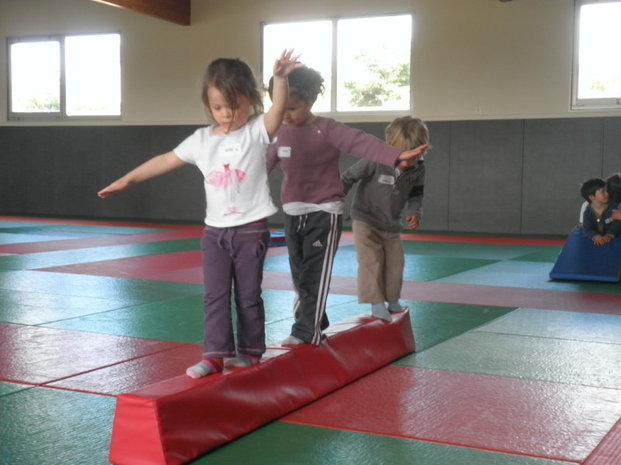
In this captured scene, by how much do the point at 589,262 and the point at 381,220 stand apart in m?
3.92

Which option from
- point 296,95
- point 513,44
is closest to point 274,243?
point 513,44

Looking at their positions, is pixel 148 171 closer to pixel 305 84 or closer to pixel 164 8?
pixel 305 84

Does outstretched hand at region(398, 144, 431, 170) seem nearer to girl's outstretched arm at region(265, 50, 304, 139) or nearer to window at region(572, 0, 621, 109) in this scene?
girl's outstretched arm at region(265, 50, 304, 139)

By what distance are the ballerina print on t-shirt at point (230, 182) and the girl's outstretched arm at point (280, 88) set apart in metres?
0.21

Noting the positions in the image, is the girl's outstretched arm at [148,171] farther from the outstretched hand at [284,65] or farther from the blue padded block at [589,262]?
the blue padded block at [589,262]

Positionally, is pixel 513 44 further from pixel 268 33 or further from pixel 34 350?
pixel 34 350

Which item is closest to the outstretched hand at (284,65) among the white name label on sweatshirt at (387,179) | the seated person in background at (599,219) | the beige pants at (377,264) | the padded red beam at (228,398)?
the padded red beam at (228,398)

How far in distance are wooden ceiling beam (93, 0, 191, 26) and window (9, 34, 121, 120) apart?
171 cm

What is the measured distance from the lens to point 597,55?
42.4 ft

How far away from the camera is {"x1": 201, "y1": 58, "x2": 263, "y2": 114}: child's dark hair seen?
10.3 feet

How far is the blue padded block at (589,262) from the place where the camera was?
25.8 ft

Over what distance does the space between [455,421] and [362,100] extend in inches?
456

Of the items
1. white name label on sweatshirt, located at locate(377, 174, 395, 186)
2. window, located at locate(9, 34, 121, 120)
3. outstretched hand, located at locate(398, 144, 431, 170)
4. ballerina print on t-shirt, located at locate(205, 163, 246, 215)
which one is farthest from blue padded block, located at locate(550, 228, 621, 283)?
window, located at locate(9, 34, 121, 120)

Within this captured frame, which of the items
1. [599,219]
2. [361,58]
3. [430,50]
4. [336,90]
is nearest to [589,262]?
[599,219]
